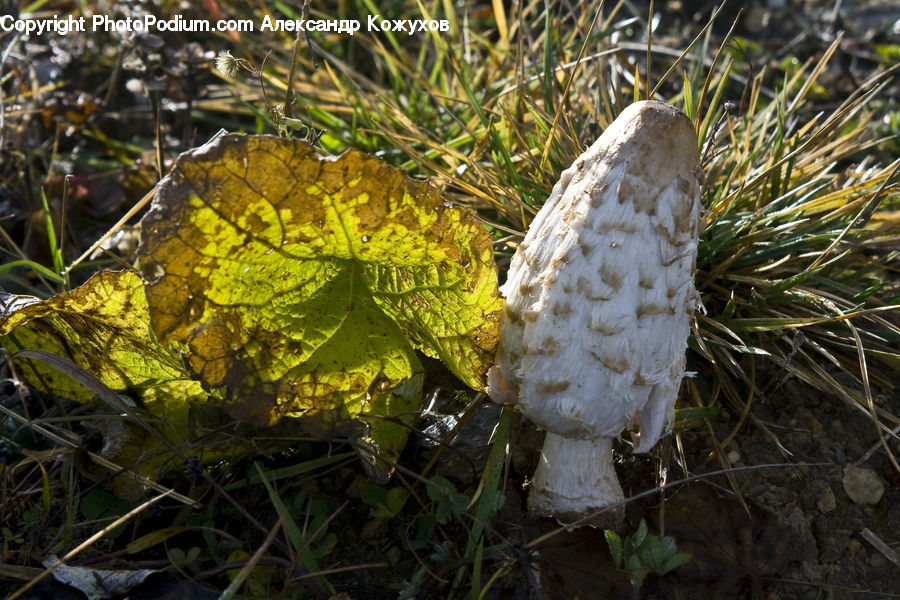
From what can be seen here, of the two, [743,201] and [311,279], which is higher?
[311,279]

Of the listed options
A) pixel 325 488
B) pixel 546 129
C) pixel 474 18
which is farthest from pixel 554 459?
pixel 474 18

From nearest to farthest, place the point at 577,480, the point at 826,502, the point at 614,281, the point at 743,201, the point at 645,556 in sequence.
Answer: the point at 614,281
the point at 645,556
the point at 577,480
the point at 826,502
the point at 743,201

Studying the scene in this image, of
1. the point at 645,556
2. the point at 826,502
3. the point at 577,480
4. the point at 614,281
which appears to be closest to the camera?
the point at 614,281

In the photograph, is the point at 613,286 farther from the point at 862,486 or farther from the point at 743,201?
the point at 743,201

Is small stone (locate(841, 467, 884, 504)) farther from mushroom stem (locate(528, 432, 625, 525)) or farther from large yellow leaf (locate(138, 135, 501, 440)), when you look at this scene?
large yellow leaf (locate(138, 135, 501, 440))

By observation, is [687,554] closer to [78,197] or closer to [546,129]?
[546,129]

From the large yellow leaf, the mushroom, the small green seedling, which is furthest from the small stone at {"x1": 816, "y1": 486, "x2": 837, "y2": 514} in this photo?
the large yellow leaf

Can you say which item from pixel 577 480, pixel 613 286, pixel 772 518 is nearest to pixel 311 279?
pixel 613 286
